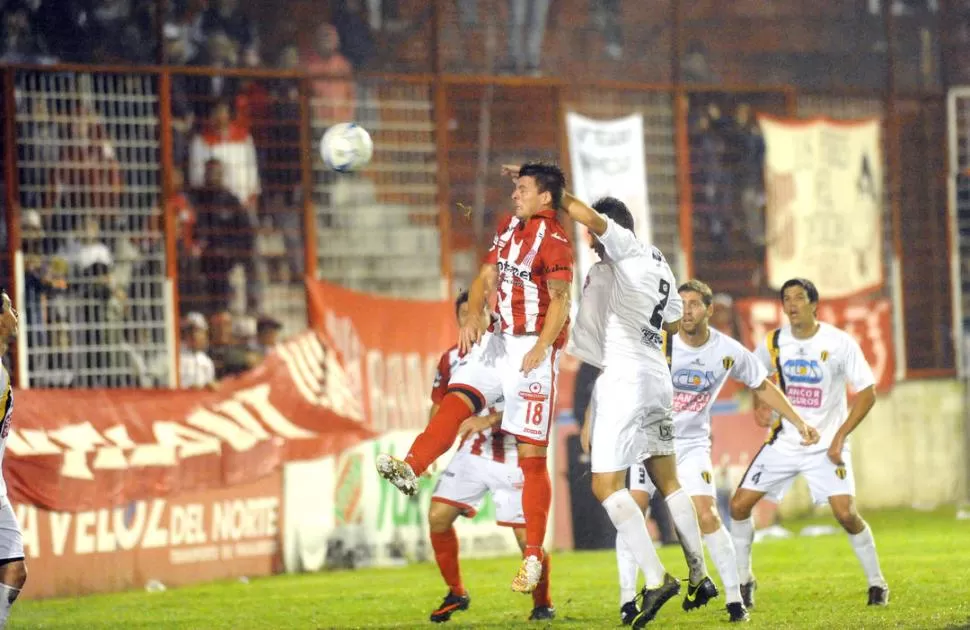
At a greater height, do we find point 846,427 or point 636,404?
point 636,404

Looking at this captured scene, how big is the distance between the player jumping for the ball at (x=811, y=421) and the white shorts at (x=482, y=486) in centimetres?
145

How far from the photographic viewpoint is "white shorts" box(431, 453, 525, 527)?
11.7 metres

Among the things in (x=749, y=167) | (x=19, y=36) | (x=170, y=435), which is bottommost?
(x=170, y=435)

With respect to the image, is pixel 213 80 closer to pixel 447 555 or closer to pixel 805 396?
pixel 447 555

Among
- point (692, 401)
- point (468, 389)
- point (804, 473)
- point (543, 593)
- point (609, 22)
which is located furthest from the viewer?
point (609, 22)

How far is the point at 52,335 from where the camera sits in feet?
52.2

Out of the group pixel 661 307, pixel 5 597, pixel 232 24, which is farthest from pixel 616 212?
pixel 232 24

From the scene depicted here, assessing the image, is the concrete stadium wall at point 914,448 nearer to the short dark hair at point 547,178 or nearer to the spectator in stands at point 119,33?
the spectator in stands at point 119,33

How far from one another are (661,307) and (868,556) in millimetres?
2458

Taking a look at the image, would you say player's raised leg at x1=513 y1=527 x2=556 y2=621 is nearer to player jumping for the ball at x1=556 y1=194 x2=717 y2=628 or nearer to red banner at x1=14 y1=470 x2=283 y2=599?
player jumping for the ball at x1=556 y1=194 x2=717 y2=628

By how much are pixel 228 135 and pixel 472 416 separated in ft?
21.8

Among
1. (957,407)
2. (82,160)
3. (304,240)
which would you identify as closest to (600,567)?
(304,240)

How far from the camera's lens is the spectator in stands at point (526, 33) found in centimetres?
1892

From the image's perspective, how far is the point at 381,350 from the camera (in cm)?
1734
